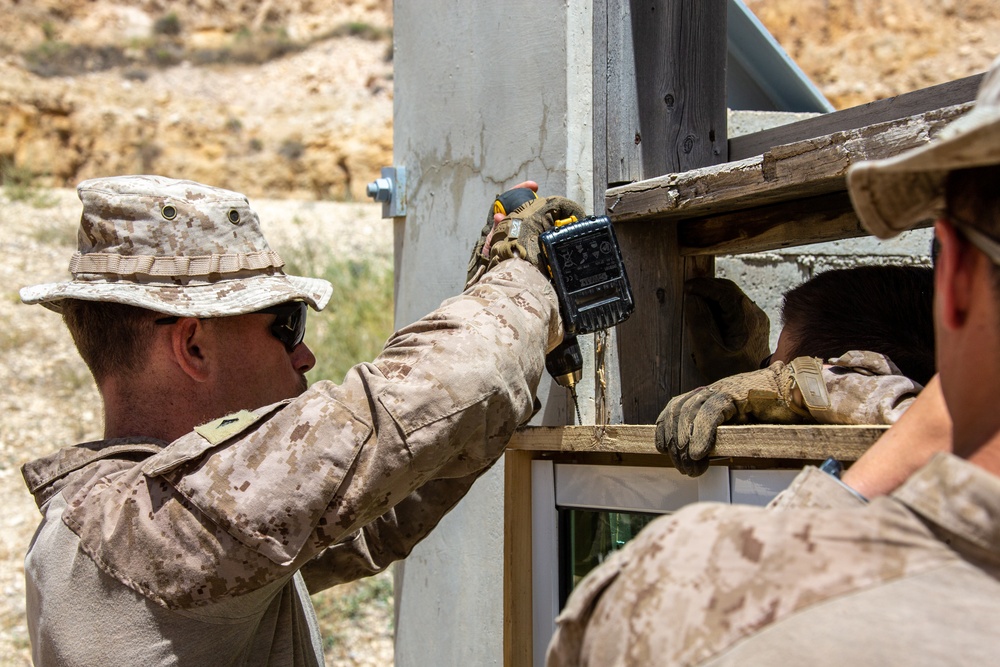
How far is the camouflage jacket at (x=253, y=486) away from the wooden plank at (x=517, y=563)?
1.54 ft

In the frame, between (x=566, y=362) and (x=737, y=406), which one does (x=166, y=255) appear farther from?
(x=737, y=406)

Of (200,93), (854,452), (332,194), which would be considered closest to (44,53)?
(200,93)

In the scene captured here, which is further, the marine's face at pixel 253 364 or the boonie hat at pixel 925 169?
the marine's face at pixel 253 364

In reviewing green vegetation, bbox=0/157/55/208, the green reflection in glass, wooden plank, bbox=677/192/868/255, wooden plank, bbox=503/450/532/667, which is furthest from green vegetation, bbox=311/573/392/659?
green vegetation, bbox=0/157/55/208

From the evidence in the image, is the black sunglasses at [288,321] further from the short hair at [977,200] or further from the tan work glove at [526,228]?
the short hair at [977,200]

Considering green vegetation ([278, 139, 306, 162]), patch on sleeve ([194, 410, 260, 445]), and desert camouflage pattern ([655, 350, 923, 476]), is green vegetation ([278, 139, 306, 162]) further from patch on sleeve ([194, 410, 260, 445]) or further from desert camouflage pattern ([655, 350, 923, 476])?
desert camouflage pattern ([655, 350, 923, 476])

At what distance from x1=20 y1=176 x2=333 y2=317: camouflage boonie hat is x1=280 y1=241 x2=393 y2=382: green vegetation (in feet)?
22.6

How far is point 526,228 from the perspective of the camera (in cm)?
209

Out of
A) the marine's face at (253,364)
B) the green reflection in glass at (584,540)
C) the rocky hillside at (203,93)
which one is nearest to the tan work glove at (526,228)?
the marine's face at (253,364)

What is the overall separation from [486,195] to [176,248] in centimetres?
103

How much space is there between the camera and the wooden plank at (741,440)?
156cm

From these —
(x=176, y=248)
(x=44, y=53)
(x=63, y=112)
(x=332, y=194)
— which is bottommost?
(x=176, y=248)

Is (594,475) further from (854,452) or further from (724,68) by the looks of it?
(724,68)

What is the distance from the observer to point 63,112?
57.4ft
